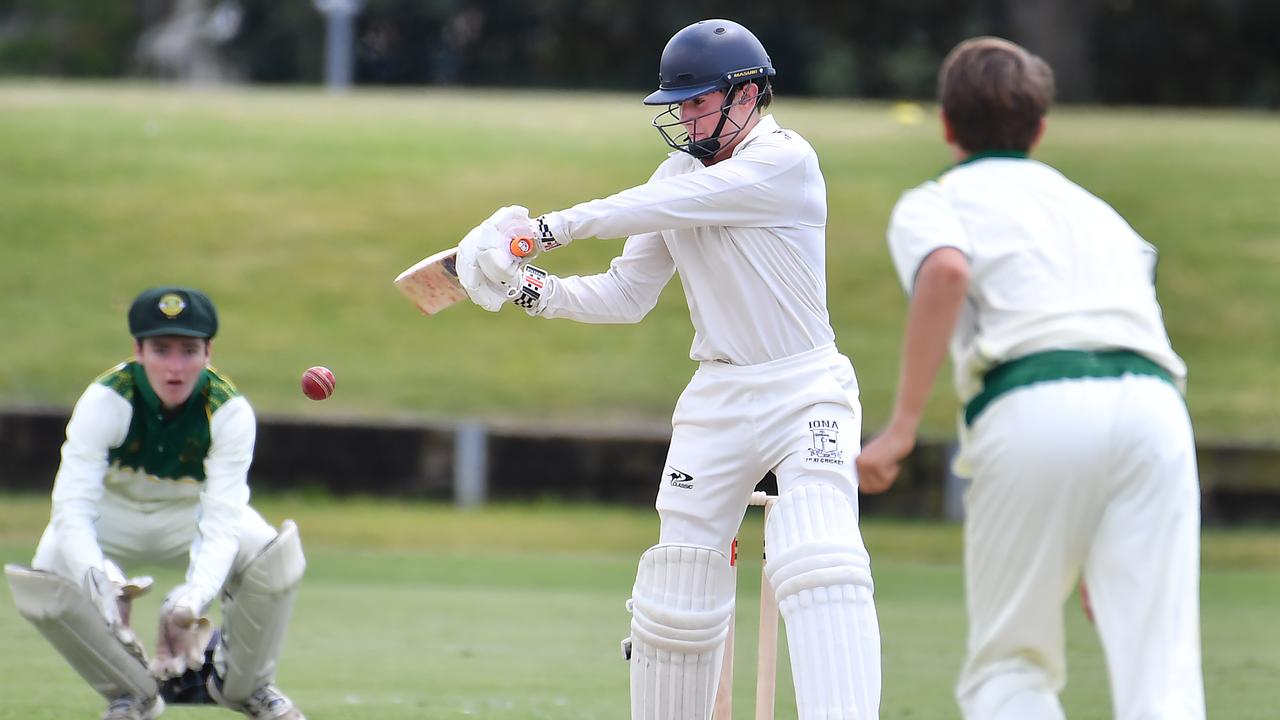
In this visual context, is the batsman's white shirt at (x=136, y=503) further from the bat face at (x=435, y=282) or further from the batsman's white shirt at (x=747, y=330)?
the batsman's white shirt at (x=747, y=330)

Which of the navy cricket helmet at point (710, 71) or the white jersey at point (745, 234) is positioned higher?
the navy cricket helmet at point (710, 71)

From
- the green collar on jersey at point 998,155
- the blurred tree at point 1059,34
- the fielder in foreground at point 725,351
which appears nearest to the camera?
the green collar on jersey at point 998,155

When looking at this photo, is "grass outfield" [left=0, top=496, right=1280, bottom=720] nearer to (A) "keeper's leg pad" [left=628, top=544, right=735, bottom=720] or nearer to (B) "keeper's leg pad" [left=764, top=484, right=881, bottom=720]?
(A) "keeper's leg pad" [left=628, top=544, right=735, bottom=720]

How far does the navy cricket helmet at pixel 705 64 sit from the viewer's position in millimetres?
4035

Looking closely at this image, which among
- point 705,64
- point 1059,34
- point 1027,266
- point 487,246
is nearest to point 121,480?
point 487,246

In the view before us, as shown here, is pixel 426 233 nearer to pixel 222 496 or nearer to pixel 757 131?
pixel 222 496

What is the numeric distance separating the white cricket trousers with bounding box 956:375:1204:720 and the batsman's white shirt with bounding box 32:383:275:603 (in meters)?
1.97

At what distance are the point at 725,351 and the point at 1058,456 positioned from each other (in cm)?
122

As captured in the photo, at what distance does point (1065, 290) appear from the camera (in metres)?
3.00

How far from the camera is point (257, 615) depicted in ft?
14.6

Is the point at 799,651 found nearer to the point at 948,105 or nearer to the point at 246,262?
the point at 948,105

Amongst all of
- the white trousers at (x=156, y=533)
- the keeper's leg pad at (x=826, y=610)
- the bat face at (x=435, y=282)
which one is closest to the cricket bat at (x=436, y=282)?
the bat face at (x=435, y=282)

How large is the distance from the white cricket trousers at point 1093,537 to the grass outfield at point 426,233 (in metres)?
8.52

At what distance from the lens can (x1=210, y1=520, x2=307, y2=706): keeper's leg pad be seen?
4.45 meters
